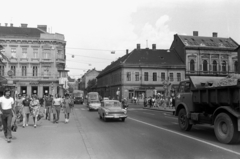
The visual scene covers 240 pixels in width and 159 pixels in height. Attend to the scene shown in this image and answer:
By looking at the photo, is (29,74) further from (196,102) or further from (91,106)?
(196,102)

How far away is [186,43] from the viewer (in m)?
59.2

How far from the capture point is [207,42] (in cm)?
Answer: 6056

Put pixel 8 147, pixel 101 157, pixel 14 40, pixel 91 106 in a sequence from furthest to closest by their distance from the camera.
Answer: pixel 14 40 → pixel 91 106 → pixel 8 147 → pixel 101 157

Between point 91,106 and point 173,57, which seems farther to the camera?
point 173,57

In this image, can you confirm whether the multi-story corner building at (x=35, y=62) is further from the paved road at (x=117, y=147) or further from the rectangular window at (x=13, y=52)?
the paved road at (x=117, y=147)

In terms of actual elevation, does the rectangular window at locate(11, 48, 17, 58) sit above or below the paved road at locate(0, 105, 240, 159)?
above

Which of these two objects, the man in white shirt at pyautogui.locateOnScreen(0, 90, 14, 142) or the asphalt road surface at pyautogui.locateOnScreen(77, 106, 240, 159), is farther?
the man in white shirt at pyautogui.locateOnScreen(0, 90, 14, 142)

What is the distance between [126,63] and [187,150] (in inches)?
1957

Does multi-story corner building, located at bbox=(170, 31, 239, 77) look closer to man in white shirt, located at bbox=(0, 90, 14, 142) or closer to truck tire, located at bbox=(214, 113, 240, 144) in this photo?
truck tire, located at bbox=(214, 113, 240, 144)

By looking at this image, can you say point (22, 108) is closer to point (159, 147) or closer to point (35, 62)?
point (159, 147)

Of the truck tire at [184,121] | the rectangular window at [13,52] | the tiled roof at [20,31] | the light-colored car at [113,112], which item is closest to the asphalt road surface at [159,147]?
the truck tire at [184,121]

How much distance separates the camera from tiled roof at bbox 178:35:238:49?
59.7m

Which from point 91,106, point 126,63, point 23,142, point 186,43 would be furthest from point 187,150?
point 186,43

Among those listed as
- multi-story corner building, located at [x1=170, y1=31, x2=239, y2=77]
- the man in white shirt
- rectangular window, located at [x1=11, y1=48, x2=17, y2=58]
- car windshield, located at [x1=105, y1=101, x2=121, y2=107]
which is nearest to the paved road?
the man in white shirt
